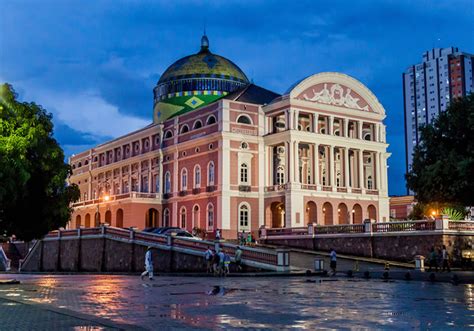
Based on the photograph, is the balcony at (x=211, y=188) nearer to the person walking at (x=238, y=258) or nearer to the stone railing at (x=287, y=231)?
the stone railing at (x=287, y=231)

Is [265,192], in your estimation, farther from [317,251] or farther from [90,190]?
[90,190]

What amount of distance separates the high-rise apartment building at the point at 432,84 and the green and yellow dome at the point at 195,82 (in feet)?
175

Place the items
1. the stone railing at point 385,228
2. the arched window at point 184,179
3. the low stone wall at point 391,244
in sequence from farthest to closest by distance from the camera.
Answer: the arched window at point 184,179, the stone railing at point 385,228, the low stone wall at point 391,244

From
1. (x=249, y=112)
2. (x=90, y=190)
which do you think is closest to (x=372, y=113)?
(x=249, y=112)

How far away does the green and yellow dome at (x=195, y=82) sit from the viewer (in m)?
67.6

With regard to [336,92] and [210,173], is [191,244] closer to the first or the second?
[210,173]

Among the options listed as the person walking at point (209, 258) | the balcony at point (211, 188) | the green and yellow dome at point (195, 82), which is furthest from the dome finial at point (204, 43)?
the person walking at point (209, 258)

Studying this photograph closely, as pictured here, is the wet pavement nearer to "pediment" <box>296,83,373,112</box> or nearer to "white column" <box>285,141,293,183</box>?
"white column" <box>285,141,293,183</box>

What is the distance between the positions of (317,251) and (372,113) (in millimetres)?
20068

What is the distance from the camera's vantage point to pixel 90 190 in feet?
253

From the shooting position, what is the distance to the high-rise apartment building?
112m

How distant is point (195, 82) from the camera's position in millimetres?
68000

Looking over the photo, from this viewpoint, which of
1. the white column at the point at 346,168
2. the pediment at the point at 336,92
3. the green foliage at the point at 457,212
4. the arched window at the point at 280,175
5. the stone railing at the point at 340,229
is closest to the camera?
the stone railing at the point at 340,229

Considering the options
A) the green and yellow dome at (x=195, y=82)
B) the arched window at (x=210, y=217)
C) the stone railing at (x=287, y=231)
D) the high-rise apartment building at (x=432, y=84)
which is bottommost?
the stone railing at (x=287, y=231)
